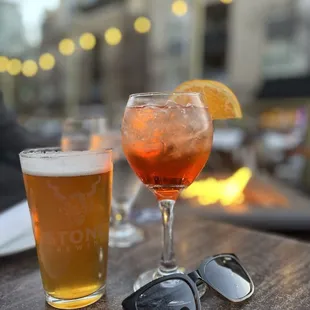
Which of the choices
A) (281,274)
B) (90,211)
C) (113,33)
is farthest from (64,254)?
(113,33)

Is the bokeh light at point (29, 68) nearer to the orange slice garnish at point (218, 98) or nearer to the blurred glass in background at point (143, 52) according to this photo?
the blurred glass in background at point (143, 52)

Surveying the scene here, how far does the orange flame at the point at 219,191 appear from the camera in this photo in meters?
1.27

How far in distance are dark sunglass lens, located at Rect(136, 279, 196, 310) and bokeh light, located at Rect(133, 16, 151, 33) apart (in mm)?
3945

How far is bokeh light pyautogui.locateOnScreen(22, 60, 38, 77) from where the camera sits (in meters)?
4.13

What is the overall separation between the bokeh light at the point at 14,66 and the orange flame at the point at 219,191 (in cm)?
301

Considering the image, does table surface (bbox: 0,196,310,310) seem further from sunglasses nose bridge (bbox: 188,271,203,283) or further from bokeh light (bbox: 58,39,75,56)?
bokeh light (bbox: 58,39,75,56)

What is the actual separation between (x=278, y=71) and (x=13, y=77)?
3327 millimetres

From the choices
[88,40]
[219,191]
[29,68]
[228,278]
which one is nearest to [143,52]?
[88,40]

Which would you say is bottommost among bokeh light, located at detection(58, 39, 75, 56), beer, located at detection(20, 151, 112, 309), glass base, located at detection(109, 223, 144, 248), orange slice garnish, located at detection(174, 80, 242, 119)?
glass base, located at detection(109, 223, 144, 248)


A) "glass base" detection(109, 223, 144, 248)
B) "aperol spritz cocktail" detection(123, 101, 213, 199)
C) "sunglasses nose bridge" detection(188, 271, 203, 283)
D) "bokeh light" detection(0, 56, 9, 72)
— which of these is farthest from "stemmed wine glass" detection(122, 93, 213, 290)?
"bokeh light" detection(0, 56, 9, 72)

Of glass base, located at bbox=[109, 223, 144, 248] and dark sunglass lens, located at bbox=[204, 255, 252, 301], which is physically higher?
dark sunglass lens, located at bbox=[204, 255, 252, 301]

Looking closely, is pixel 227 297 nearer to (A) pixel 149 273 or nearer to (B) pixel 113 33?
(A) pixel 149 273

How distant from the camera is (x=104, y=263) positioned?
0.53m

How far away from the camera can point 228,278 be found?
1.83 feet
